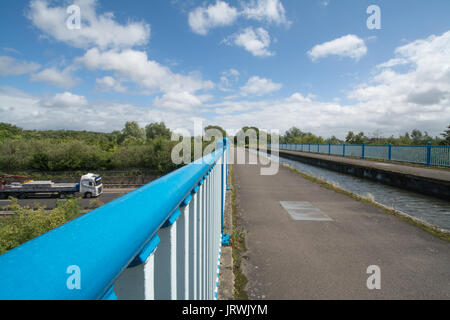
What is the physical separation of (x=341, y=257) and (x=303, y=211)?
222 cm

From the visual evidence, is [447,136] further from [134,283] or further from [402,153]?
[134,283]

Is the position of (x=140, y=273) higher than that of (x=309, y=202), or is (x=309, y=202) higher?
(x=140, y=273)

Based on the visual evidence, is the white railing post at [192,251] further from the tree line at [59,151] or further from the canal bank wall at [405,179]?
the canal bank wall at [405,179]

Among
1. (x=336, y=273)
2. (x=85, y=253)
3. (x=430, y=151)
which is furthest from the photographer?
(x=430, y=151)

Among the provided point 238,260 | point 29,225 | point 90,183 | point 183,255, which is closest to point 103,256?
point 183,255

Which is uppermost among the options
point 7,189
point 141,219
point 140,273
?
point 141,219

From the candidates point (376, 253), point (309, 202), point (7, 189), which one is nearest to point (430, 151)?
point (309, 202)

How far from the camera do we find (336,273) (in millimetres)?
2773

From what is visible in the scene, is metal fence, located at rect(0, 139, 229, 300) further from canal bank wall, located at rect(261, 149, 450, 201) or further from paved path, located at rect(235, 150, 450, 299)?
canal bank wall, located at rect(261, 149, 450, 201)

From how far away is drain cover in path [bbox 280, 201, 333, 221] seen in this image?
483 cm
